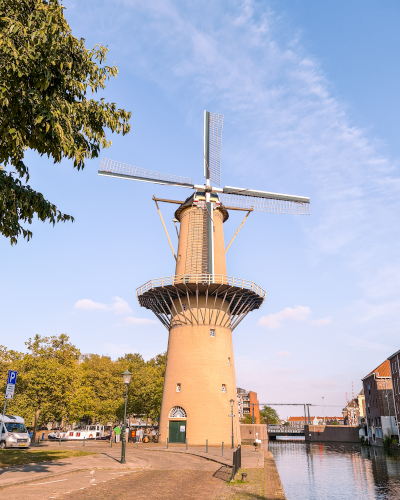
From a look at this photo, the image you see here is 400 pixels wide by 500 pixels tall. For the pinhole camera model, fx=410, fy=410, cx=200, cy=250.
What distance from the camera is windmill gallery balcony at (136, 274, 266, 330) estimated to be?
34.1 metres

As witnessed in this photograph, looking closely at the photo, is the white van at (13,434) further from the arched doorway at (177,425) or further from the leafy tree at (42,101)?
the leafy tree at (42,101)

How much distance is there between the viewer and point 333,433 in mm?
83125

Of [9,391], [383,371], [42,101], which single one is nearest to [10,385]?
[9,391]

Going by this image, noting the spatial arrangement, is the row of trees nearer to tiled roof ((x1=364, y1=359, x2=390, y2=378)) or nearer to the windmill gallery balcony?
the windmill gallery balcony

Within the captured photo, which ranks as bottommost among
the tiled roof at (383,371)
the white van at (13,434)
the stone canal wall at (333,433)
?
the stone canal wall at (333,433)

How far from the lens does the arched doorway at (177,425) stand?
1291 inches

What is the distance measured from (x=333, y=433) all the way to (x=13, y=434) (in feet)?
239

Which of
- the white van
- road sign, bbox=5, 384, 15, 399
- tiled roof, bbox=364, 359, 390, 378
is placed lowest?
the white van

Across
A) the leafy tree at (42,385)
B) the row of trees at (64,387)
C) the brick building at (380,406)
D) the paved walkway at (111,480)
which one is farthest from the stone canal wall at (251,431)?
the paved walkway at (111,480)

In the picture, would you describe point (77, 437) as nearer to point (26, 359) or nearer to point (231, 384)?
point (26, 359)

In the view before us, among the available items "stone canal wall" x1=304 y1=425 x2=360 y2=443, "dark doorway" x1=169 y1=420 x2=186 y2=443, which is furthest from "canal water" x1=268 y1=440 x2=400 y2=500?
"stone canal wall" x1=304 y1=425 x2=360 y2=443

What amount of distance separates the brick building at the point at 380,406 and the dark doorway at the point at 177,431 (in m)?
36.2

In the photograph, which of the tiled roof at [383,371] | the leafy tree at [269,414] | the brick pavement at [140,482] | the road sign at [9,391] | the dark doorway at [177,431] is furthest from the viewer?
the leafy tree at [269,414]

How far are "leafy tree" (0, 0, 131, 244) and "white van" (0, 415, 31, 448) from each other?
2154cm
